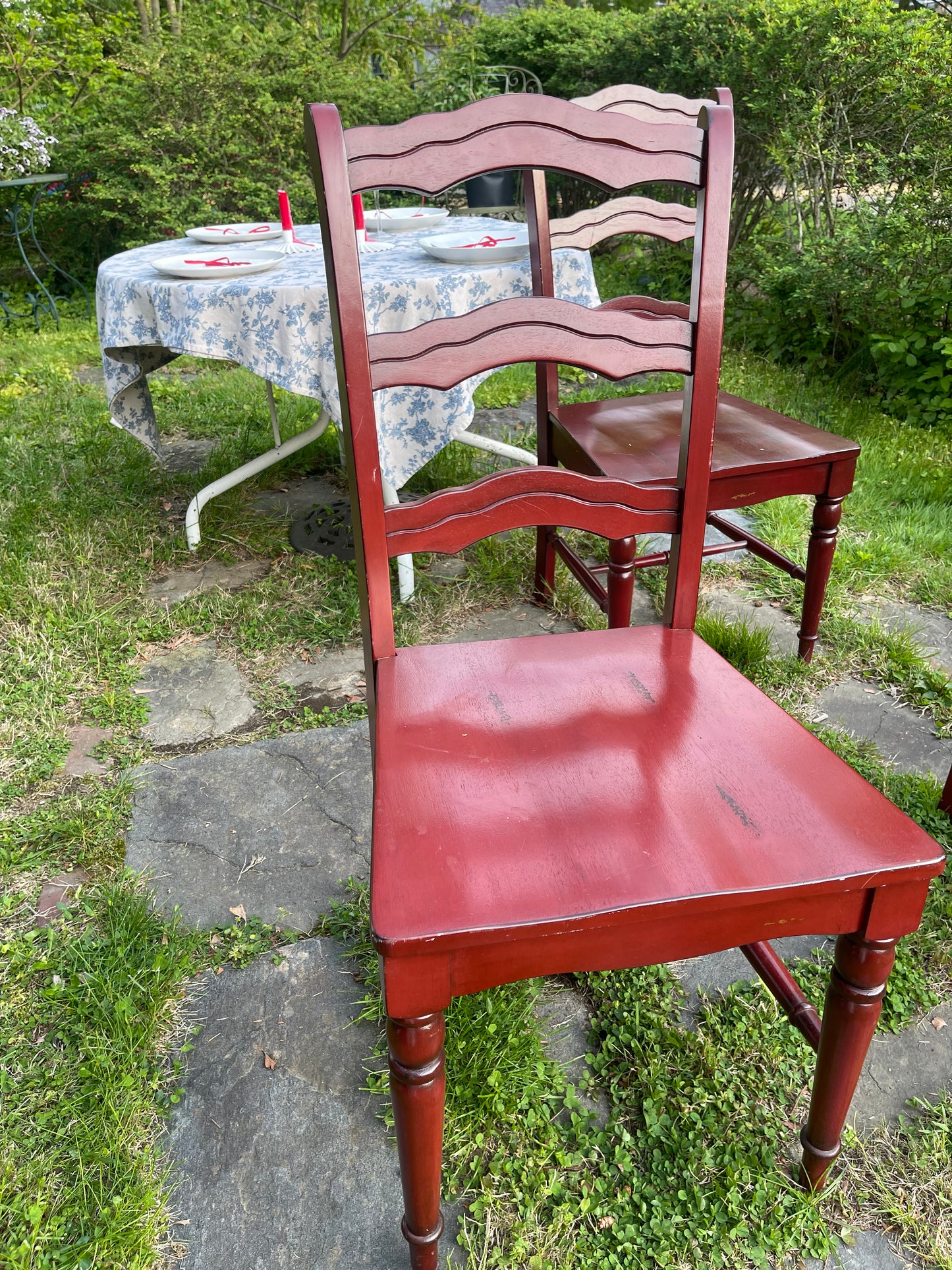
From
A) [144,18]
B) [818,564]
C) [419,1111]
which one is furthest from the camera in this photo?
[144,18]

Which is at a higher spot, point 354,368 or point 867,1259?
point 354,368

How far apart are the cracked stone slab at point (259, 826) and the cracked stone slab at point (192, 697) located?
0.34ft

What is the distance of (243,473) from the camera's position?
2904 mm

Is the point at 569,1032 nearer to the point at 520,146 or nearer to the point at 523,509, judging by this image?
the point at 523,509

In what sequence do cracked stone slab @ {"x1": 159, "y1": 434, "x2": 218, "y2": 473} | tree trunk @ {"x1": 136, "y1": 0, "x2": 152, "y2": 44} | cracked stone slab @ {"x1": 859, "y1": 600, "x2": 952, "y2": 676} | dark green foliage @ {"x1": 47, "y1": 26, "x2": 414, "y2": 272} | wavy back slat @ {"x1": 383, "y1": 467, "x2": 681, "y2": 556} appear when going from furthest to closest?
tree trunk @ {"x1": 136, "y1": 0, "x2": 152, "y2": 44}
dark green foliage @ {"x1": 47, "y1": 26, "x2": 414, "y2": 272}
cracked stone slab @ {"x1": 159, "y1": 434, "x2": 218, "y2": 473}
cracked stone slab @ {"x1": 859, "y1": 600, "x2": 952, "y2": 676}
wavy back slat @ {"x1": 383, "y1": 467, "x2": 681, "y2": 556}

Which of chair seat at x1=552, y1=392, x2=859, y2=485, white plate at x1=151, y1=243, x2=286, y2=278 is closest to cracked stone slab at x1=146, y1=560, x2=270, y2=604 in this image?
white plate at x1=151, y1=243, x2=286, y2=278

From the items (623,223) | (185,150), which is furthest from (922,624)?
A: (185,150)

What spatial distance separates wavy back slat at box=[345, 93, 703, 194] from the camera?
3.51ft

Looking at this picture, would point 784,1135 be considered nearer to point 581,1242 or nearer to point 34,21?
point 581,1242

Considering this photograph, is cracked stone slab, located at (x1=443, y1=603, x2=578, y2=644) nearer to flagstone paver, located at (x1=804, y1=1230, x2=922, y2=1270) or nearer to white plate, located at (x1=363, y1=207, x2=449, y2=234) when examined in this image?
Answer: white plate, located at (x1=363, y1=207, x2=449, y2=234)

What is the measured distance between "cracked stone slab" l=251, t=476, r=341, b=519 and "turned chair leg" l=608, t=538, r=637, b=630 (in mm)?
1556

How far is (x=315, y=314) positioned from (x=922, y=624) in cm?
183

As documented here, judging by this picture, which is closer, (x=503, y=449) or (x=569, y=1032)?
(x=569, y=1032)

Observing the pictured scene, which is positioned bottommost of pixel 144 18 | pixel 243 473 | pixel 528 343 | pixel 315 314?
pixel 243 473
